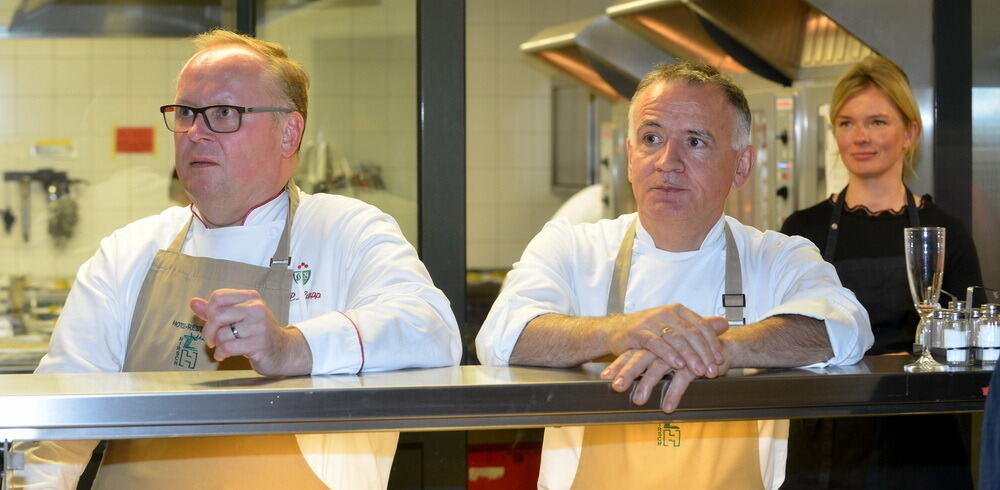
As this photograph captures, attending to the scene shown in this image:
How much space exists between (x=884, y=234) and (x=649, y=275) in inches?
40.6

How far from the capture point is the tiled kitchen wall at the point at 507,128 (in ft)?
23.7

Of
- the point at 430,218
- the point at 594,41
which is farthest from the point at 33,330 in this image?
the point at 594,41

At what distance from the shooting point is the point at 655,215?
6.36ft

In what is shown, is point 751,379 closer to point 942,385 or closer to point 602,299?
point 942,385

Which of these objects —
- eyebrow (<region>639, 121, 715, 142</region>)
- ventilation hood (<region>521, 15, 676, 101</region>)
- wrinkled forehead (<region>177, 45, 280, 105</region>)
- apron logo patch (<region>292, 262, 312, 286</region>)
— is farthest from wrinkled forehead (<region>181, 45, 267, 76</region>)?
ventilation hood (<region>521, 15, 676, 101</region>)

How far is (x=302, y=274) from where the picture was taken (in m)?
1.78

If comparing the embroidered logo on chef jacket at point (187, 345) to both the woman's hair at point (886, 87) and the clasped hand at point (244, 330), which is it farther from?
the woman's hair at point (886, 87)

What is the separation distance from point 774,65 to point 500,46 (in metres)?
2.97

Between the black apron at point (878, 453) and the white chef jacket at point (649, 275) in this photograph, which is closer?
the black apron at point (878, 453)

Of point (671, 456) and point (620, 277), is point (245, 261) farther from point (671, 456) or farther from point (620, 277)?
point (671, 456)

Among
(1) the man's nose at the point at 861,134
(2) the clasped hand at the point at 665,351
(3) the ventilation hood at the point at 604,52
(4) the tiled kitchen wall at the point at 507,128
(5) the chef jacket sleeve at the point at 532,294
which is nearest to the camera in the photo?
(2) the clasped hand at the point at 665,351

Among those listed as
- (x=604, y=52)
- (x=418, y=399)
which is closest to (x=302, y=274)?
(x=418, y=399)

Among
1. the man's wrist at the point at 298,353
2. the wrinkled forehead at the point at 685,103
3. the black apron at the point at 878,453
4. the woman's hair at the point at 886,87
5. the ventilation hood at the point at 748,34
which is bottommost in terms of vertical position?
the black apron at the point at 878,453

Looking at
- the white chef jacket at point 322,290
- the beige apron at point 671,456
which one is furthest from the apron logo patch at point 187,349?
the beige apron at point 671,456
